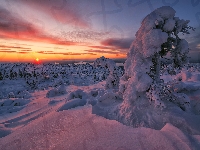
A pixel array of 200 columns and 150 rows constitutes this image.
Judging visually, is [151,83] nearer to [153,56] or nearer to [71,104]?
[153,56]

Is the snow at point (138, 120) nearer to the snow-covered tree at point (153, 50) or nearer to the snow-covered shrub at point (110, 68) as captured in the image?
the snow-covered tree at point (153, 50)

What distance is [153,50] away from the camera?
11.5 ft

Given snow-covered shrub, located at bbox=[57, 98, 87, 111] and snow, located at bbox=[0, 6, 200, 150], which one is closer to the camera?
snow, located at bbox=[0, 6, 200, 150]

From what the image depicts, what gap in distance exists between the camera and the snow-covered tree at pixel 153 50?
3439 millimetres

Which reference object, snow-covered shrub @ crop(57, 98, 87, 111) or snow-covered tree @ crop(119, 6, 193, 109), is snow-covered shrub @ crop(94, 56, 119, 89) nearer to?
snow-covered shrub @ crop(57, 98, 87, 111)

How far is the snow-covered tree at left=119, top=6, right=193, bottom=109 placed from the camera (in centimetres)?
344

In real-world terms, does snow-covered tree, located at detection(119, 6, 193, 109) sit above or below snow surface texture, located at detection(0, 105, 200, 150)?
above

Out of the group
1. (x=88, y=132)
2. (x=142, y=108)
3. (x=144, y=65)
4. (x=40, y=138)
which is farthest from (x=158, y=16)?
(x=40, y=138)

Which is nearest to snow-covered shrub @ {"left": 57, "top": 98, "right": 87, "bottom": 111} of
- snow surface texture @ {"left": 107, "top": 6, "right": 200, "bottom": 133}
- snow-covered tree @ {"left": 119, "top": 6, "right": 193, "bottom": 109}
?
snow surface texture @ {"left": 107, "top": 6, "right": 200, "bottom": 133}

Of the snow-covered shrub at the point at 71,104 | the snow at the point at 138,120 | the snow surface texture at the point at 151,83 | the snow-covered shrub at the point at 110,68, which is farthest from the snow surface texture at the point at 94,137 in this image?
the snow-covered shrub at the point at 110,68

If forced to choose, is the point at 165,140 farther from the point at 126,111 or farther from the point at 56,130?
the point at 56,130

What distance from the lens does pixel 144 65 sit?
381 centimetres

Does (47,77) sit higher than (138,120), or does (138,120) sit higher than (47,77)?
(138,120)

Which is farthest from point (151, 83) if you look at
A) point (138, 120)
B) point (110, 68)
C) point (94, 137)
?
point (110, 68)
